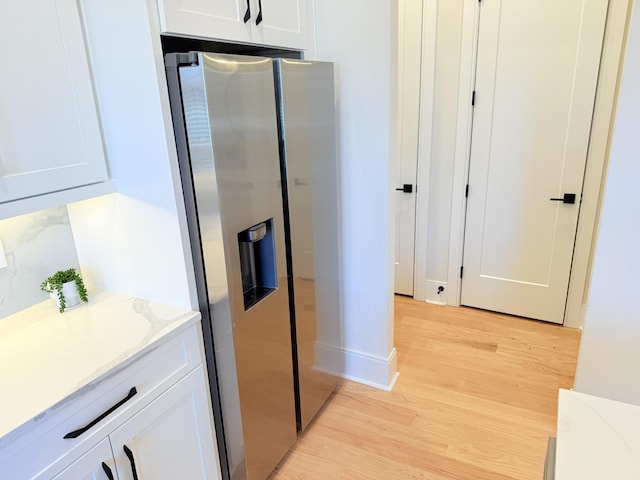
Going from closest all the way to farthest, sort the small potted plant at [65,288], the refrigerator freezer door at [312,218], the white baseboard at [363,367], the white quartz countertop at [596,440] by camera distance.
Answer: the white quartz countertop at [596,440]
the small potted plant at [65,288]
the refrigerator freezer door at [312,218]
the white baseboard at [363,367]

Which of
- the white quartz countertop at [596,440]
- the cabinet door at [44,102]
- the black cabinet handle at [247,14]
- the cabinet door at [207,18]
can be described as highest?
the black cabinet handle at [247,14]

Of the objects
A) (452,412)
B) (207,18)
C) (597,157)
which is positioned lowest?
(452,412)

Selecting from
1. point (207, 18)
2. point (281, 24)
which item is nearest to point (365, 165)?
point (281, 24)

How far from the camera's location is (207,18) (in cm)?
142

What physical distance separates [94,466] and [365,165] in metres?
1.68

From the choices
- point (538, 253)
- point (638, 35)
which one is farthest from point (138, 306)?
point (538, 253)

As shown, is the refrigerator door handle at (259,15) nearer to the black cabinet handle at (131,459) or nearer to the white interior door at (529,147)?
the black cabinet handle at (131,459)

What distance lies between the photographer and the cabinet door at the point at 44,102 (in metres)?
1.17

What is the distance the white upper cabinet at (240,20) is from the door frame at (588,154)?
1.40 m

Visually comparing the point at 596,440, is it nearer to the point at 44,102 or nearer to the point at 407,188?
the point at 44,102

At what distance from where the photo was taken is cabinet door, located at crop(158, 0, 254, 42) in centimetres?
129

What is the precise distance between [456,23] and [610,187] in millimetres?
1702

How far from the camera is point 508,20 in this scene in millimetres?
2750

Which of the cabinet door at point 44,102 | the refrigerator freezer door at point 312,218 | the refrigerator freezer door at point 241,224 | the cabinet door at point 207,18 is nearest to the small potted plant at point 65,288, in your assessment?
the cabinet door at point 44,102
